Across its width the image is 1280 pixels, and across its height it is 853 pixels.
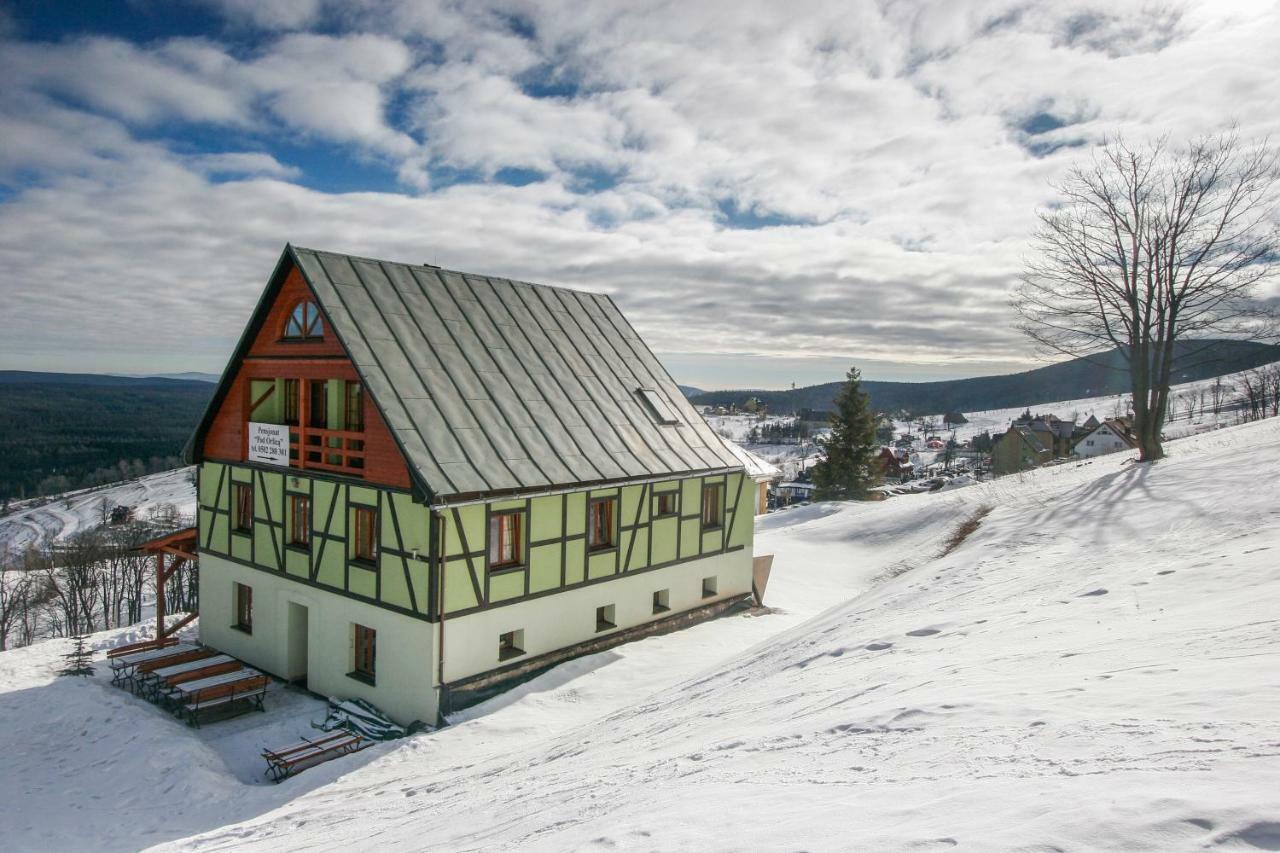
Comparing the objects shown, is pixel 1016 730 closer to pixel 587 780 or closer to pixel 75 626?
pixel 587 780

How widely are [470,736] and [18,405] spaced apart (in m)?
221

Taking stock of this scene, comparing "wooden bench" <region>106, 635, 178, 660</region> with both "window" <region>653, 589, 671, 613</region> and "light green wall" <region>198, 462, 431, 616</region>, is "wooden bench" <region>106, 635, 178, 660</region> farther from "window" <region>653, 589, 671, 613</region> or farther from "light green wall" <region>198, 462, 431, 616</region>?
"window" <region>653, 589, 671, 613</region>

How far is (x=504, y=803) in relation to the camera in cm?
694

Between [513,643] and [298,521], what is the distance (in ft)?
18.0

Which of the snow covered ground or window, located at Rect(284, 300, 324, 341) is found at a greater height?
window, located at Rect(284, 300, 324, 341)

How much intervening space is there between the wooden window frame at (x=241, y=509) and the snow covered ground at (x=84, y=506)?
312 feet

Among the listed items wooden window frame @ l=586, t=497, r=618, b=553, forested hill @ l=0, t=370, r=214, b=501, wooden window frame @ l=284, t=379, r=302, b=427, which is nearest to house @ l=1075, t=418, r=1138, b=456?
wooden window frame @ l=586, t=497, r=618, b=553

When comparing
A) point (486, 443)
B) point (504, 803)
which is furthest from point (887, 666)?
point (486, 443)

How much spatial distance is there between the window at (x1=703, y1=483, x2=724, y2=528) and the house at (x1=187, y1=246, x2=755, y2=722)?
6cm

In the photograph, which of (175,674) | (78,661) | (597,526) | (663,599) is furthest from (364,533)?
(78,661)

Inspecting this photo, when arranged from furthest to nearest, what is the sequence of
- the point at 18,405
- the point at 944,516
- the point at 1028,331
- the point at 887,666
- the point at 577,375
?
the point at 18,405 < the point at 944,516 < the point at 1028,331 < the point at 577,375 < the point at 887,666

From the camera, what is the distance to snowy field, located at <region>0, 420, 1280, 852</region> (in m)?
4.04

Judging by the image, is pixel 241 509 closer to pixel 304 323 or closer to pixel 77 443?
pixel 304 323

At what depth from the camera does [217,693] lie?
1425 cm
